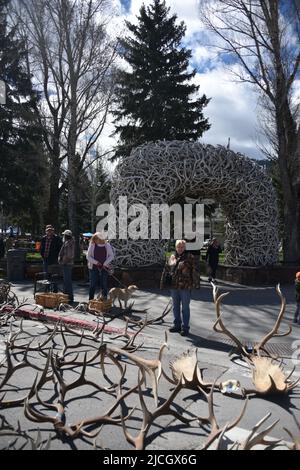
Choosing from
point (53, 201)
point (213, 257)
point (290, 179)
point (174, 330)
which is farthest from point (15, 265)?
point (290, 179)

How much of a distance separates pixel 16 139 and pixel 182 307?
1862 centimetres

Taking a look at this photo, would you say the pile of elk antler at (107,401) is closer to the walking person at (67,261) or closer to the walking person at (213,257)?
the walking person at (67,261)

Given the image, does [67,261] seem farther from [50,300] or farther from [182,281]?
[182,281]

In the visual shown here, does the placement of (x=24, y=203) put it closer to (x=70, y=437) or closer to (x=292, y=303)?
(x=292, y=303)

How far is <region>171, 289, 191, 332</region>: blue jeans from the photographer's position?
23.9 feet

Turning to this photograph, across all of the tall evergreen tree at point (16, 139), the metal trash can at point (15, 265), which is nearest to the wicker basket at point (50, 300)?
the metal trash can at point (15, 265)

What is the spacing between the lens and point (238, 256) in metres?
14.4

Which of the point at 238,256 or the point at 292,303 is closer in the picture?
the point at 292,303

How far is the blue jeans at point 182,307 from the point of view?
23.9 feet

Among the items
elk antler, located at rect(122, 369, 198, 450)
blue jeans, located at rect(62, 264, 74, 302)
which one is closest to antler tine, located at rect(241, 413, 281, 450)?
elk antler, located at rect(122, 369, 198, 450)

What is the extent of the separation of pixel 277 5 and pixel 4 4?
13.8 metres

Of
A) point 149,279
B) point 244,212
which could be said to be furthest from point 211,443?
point 244,212

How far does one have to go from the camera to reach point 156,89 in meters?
24.6

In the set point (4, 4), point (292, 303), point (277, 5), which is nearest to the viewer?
point (292, 303)
